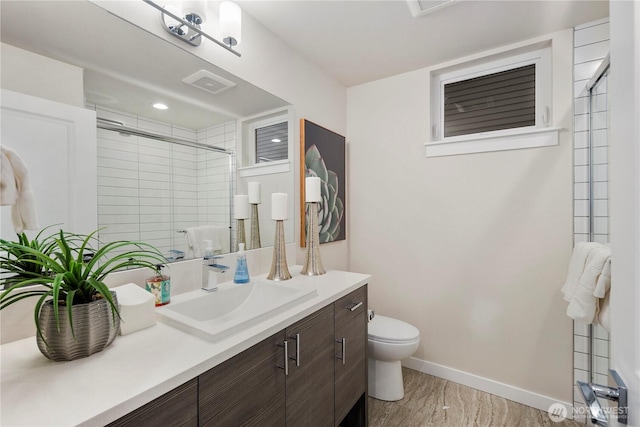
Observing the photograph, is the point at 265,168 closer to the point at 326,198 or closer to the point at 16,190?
the point at 326,198

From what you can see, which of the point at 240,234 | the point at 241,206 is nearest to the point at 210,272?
the point at 240,234

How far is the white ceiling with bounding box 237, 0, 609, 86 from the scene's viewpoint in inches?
62.2

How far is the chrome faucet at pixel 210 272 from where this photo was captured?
1.36 m

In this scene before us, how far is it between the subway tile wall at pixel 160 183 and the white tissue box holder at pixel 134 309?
0.24 metres

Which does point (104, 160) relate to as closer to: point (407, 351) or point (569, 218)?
point (407, 351)

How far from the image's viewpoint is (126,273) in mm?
1127

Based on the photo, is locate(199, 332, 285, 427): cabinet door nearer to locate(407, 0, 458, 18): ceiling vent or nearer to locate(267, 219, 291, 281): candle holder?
locate(267, 219, 291, 281): candle holder

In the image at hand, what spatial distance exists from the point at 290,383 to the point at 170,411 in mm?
489

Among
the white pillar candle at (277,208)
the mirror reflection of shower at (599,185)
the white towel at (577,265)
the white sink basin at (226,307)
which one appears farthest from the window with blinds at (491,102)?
the white sink basin at (226,307)

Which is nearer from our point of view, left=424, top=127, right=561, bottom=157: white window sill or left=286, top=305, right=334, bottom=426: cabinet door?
left=286, top=305, right=334, bottom=426: cabinet door

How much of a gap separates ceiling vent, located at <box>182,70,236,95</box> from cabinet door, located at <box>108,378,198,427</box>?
127 cm

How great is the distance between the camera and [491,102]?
2094 mm

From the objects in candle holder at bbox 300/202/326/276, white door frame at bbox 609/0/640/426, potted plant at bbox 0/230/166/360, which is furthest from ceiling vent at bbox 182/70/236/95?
white door frame at bbox 609/0/640/426

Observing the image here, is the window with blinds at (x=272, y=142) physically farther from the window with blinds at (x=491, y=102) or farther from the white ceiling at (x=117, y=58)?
the window with blinds at (x=491, y=102)
